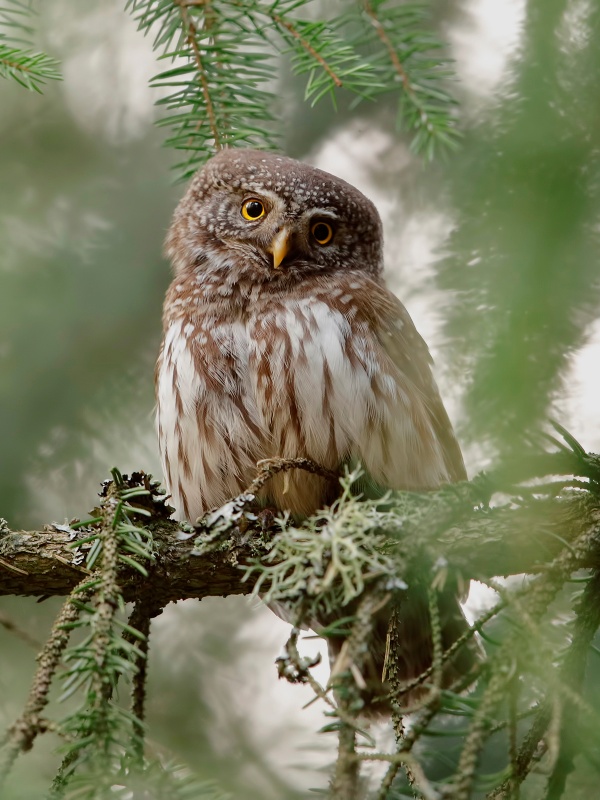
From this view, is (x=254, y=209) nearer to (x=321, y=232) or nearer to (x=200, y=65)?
(x=321, y=232)

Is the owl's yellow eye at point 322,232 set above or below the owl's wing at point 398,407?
above

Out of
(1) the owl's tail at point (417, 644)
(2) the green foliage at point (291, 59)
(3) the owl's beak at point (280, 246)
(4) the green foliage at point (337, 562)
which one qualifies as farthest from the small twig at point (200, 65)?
(1) the owl's tail at point (417, 644)

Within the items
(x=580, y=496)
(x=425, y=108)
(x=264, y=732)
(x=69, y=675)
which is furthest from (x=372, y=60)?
(x=264, y=732)

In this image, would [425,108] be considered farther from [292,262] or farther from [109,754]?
[109,754]

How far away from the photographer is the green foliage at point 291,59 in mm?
2754

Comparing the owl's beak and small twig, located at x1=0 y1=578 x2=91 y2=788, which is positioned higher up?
the owl's beak

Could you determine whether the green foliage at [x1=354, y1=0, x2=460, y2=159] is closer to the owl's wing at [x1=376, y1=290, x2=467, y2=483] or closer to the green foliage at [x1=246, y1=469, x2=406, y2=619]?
the owl's wing at [x1=376, y1=290, x2=467, y2=483]

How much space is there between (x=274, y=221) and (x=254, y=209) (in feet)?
0.52

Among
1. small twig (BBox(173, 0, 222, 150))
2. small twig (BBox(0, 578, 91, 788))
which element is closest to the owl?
small twig (BBox(173, 0, 222, 150))

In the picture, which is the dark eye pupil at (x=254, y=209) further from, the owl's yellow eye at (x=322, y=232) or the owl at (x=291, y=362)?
the owl's yellow eye at (x=322, y=232)

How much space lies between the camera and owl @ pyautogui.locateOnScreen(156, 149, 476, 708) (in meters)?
3.13

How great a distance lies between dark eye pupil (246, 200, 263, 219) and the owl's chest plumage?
0.48 m

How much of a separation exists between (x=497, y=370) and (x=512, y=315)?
97 mm

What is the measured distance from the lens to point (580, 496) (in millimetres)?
2135
